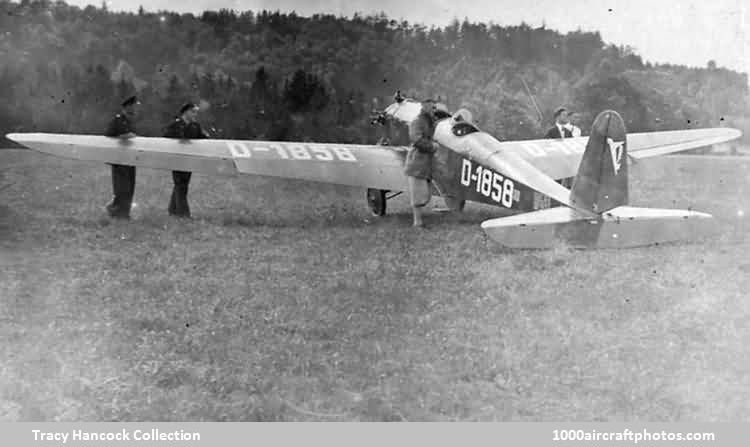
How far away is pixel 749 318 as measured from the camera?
5.86 metres

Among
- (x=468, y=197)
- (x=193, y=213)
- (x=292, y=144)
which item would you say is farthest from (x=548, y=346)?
(x=193, y=213)

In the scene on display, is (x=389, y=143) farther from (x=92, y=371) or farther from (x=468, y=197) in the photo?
(x=92, y=371)

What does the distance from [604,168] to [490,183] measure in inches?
99.1

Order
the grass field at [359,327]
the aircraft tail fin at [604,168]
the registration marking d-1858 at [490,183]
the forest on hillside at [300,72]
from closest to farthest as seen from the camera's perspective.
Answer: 1. the grass field at [359,327]
2. the aircraft tail fin at [604,168]
3. the forest on hillside at [300,72]
4. the registration marking d-1858 at [490,183]

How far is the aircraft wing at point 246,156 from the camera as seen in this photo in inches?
378

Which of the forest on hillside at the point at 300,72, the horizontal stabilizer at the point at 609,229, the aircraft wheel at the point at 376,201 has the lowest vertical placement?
the aircraft wheel at the point at 376,201

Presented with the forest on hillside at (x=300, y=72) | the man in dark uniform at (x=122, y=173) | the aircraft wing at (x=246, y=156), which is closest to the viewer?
the forest on hillside at (x=300, y=72)

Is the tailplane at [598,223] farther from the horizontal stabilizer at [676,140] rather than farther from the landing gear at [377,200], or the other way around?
the horizontal stabilizer at [676,140]

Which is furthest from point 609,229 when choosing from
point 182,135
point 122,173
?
point 122,173

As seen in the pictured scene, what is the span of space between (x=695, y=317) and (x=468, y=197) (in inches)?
184

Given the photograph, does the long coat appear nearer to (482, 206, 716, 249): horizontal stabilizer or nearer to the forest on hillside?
the forest on hillside

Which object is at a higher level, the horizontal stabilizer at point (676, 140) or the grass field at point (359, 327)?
the horizontal stabilizer at point (676, 140)

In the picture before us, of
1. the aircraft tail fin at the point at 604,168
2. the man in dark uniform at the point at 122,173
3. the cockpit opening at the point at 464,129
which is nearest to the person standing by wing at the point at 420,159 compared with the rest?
the cockpit opening at the point at 464,129

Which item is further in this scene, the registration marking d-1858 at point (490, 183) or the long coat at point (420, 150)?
the long coat at point (420, 150)
